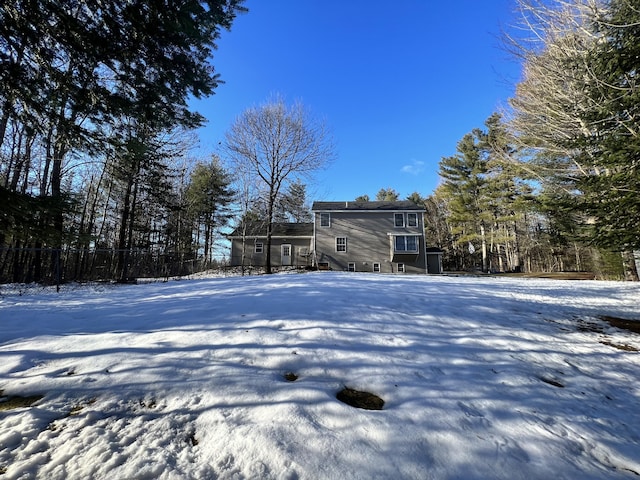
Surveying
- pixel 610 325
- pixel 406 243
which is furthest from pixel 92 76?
pixel 406 243

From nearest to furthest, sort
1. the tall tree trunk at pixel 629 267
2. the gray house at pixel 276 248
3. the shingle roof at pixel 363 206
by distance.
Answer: the tall tree trunk at pixel 629 267
the shingle roof at pixel 363 206
the gray house at pixel 276 248

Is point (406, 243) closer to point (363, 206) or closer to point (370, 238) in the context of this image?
point (370, 238)

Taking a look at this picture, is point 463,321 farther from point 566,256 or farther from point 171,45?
point 566,256

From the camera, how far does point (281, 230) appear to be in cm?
2577

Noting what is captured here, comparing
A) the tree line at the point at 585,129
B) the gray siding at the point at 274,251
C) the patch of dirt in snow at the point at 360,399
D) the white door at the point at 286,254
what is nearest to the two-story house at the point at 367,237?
the gray siding at the point at 274,251

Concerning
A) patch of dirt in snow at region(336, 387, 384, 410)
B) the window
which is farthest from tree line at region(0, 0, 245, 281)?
the window

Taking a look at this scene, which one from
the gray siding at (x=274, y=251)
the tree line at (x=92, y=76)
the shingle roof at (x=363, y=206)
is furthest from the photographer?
the gray siding at (x=274, y=251)

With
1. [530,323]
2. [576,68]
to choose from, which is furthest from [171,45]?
[576,68]

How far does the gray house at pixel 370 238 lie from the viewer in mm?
22375

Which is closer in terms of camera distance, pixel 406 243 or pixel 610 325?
pixel 610 325

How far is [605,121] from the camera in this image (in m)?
6.34

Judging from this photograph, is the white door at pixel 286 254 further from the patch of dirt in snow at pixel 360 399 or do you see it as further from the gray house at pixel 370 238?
the patch of dirt in snow at pixel 360 399

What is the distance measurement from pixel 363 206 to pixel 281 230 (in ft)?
25.6

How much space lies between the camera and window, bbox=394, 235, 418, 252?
22.3 m
